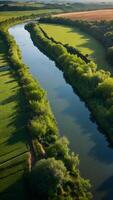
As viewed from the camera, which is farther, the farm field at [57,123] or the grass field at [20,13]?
the grass field at [20,13]

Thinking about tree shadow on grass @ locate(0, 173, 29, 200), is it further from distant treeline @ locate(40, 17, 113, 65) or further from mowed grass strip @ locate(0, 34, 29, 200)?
distant treeline @ locate(40, 17, 113, 65)

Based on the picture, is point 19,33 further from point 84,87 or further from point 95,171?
point 95,171

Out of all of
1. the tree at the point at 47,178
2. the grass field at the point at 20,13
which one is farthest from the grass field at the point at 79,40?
the tree at the point at 47,178

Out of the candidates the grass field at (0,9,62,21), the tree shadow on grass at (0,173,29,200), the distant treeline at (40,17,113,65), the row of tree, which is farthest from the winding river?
the grass field at (0,9,62,21)

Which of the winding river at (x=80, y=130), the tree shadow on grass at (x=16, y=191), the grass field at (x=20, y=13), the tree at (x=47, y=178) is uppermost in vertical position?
the grass field at (x=20, y=13)

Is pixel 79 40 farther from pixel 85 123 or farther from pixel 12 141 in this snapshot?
pixel 12 141

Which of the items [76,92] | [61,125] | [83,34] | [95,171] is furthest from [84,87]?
[83,34]

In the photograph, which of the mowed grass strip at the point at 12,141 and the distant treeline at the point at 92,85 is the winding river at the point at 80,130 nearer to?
the distant treeline at the point at 92,85

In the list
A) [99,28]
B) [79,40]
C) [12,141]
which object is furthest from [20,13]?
[12,141]
